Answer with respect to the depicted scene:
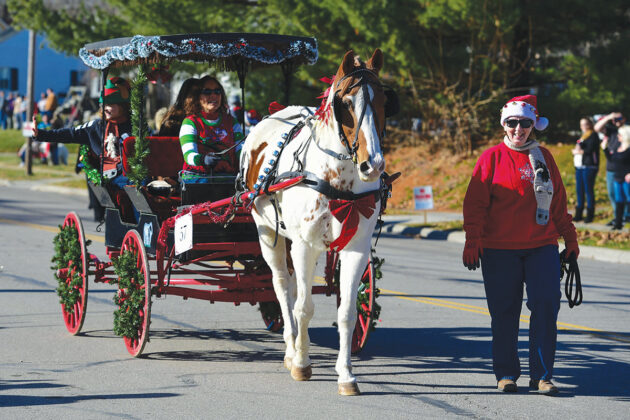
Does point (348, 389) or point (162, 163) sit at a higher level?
point (162, 163)

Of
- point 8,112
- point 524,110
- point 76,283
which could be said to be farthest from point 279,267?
point 8,112

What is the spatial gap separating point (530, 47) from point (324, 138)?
64.8ft

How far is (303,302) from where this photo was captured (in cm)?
756

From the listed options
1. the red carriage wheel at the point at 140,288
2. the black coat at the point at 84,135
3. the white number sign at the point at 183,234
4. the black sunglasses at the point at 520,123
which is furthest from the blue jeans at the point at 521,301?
the black coat at the point at 84,135

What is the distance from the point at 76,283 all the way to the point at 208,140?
1781mm

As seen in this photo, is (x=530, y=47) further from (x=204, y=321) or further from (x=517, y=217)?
(x=517, y=217)

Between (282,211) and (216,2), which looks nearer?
(282,211)

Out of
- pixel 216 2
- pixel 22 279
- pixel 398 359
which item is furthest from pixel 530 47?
pixel 398 359

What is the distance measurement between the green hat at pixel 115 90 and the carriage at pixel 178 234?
501 mm

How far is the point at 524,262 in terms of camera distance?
7.18 m

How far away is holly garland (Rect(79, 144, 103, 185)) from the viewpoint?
9810mm

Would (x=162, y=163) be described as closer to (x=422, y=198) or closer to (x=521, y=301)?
(x=521, y=301)

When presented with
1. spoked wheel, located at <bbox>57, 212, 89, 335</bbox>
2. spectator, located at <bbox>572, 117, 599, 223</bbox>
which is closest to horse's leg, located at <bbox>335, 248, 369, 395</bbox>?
spoked wheel, located at <bbox>57, 212, 89, 335</bbox>

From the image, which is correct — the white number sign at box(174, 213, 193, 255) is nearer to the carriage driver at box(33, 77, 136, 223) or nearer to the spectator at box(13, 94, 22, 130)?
the carriage driver at box(33, 77, 136, 223)
